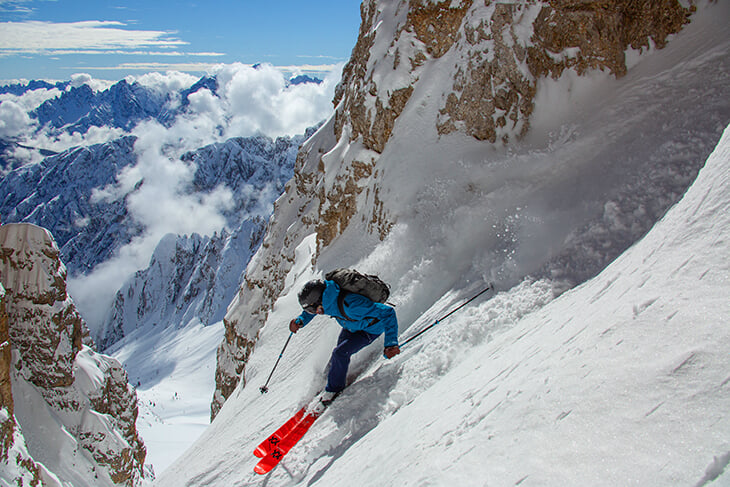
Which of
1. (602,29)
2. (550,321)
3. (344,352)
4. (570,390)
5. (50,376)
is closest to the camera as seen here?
(570,390)

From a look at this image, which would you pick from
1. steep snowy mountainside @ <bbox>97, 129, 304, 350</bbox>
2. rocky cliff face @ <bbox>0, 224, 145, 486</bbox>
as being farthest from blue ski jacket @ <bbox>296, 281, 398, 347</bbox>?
steep snowy mountainside @ <bbox>97, 129, 304, 350</bbox>

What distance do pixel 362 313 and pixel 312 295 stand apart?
654 mm

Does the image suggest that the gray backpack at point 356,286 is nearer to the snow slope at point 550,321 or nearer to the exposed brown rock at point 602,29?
the snow slope at point 550,321

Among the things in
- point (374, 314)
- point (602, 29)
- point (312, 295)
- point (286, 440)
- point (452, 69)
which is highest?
point (452, 69)

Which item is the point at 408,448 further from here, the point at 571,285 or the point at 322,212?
the point at 322,212

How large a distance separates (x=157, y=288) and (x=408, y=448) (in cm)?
16910

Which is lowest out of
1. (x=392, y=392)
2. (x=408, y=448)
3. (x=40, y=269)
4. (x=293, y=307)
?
(x=293, y=307)

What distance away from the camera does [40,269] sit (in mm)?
19984

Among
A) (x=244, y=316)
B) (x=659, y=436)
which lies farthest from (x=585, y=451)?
(x=244, y=316)

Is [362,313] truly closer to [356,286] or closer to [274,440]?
[356,286]

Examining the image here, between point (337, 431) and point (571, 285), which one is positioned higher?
point (571, 285)

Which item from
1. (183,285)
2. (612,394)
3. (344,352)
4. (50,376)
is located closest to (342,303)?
(344,352)

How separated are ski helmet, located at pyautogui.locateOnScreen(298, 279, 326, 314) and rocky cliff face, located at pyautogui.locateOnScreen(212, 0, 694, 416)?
4.09 meters

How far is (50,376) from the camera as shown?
67.2 feet
